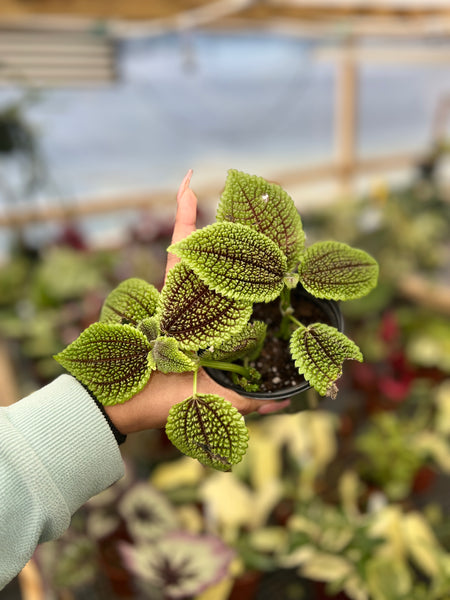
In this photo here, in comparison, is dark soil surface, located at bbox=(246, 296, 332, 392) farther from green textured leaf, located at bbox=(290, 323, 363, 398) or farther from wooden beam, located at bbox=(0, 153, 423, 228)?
wooden beam, located at bbox=(0, 153, 423, 228)

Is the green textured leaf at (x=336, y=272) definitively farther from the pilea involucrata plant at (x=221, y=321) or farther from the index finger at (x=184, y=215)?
the index finger at (x=184, y=215)

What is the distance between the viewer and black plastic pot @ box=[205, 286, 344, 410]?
401 millimetres

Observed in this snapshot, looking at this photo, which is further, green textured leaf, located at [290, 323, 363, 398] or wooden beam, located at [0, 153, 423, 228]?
wooden beam, located at [0, 153, 423, 228]

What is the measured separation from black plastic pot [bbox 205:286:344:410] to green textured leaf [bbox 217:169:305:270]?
0.06 metres

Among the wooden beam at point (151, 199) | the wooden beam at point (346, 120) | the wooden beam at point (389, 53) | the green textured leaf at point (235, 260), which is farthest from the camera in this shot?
the wooden beam at point (346, 120)

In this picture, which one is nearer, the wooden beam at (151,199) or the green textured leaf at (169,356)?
the green textured leaf at (169,356)

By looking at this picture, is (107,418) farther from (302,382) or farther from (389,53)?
(389,53)

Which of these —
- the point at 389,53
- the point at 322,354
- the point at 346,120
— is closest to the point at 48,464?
the point at 322,354

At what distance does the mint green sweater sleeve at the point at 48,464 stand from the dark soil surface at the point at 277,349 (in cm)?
15

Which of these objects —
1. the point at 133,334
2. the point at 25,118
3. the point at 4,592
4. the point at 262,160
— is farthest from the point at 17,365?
the point at 262,160

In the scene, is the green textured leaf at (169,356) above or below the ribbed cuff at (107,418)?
above

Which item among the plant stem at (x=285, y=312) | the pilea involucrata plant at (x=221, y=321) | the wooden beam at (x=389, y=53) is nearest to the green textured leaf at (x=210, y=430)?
the pilea involucrata plant at (x=221, y=321)

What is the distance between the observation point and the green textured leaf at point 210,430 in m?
0.36

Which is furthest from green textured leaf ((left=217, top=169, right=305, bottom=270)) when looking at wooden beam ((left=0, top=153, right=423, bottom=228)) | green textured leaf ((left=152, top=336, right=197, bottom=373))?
wooden beam ((left=0, top=153, right=423, bottom=228))
